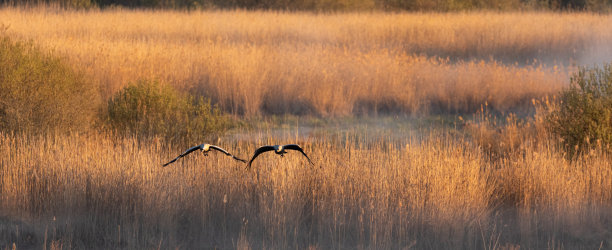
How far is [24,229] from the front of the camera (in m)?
4.70

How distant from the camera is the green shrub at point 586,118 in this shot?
20.2 ft

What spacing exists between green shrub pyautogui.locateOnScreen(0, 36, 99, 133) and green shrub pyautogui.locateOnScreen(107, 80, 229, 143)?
15.1 inches

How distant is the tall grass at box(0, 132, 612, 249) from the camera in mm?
4629

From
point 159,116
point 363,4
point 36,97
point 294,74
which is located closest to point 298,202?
point 159,116

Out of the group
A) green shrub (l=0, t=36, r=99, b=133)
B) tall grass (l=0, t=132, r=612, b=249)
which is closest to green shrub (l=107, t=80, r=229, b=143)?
green shrub (l=0, t=36, r=99, b=133)

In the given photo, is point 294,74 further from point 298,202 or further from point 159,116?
point 298,202

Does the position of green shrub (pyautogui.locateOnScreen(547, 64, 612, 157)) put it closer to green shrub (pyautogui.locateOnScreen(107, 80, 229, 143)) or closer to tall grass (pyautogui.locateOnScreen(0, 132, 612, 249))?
tall grass (pyautogui.locateOnScreen(0, 132, 612, 249))

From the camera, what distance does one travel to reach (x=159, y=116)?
7.04m

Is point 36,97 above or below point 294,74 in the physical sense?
above

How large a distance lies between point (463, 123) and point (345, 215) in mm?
4826

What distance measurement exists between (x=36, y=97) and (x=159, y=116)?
4.06 ft

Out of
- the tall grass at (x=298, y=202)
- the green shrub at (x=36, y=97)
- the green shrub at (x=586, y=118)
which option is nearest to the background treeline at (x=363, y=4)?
the green shrub at (x=36, y=97)

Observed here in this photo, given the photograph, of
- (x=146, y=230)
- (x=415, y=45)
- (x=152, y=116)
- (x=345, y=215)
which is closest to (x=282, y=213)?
(x=345, y=215)

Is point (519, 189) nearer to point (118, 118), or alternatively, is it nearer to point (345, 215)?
point (345, 215)
